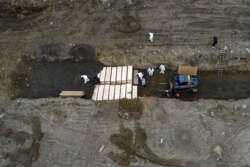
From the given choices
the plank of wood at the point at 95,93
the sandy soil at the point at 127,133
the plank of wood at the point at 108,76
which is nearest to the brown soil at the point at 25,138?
the sandy soil at the point at 127,133

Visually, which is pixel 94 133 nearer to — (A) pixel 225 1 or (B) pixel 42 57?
(B) pixel 42 57

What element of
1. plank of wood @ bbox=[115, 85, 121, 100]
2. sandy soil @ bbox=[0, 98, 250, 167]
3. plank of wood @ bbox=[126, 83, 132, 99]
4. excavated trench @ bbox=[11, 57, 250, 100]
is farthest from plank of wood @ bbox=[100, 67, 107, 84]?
sandy soil @ bbox=[0, 98, 250, 167]

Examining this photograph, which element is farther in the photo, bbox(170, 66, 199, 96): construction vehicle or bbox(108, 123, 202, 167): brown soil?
bbox(170, 66, 199, 96): construction vehicle

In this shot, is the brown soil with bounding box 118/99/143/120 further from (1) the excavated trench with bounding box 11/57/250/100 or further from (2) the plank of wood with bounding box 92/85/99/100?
(2) the plank of wood with bounding box 92/85/99/100

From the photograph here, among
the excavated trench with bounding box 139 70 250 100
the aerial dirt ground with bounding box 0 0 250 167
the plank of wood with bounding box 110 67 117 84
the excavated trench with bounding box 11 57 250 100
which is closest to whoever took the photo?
the aerial dirt ground with bounding box 0 0 250 167

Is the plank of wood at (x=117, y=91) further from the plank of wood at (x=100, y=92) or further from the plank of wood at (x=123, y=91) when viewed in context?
the plank of wood at (x=100, y=92)

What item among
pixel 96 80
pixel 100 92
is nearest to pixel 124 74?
pixel 96 80

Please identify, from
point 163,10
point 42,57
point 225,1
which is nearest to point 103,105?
point 42,57

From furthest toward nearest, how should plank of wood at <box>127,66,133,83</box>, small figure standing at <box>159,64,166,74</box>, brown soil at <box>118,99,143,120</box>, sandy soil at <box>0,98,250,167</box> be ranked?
1. small figure standing at <box>159,64,166,74</box>
2. plank of wood at <box>127,66,133,83</box>
3. brown soil at <box>118,99,143,120</box>
4. sandy soil at <box>0,98,250,167</box>
